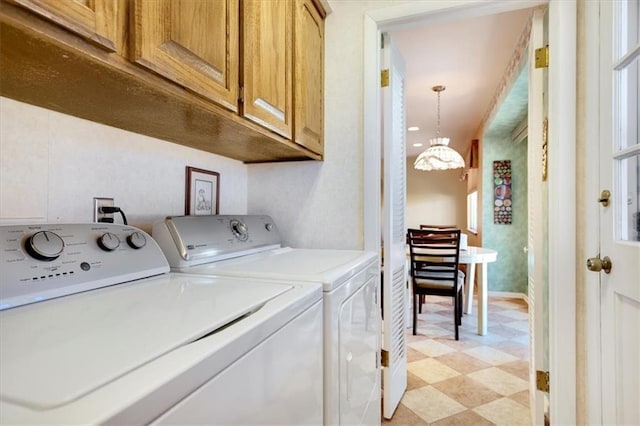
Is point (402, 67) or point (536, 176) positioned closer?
point (536, 176)

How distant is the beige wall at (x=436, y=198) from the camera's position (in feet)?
25.4

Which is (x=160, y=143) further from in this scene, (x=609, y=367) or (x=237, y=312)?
(x=609, y=367)

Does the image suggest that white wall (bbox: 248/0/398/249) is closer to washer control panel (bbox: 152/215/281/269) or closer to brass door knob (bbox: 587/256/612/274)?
washer control panel (bbox: 152/215/281/269)

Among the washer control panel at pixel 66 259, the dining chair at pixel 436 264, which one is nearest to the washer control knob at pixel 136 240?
the washer control panel at pixel 66 259

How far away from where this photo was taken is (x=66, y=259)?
79cm

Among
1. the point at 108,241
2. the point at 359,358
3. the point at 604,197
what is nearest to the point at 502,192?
the point at 604,197

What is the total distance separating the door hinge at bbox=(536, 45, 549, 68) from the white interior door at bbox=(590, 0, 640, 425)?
0.25 m

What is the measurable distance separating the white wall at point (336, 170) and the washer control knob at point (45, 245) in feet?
3.71

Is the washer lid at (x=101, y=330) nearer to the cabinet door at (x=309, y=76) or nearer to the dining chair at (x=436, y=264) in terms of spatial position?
the cabinet door at (x=309, y=76)

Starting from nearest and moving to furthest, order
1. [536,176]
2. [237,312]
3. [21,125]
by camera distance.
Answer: [237,312] → [21,125] → [536,176]

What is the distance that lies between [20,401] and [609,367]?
1.67 m

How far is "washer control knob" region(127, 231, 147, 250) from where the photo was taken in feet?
3.19

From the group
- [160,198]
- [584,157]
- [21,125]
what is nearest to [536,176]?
[584,157]

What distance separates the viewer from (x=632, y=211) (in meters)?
1.15
